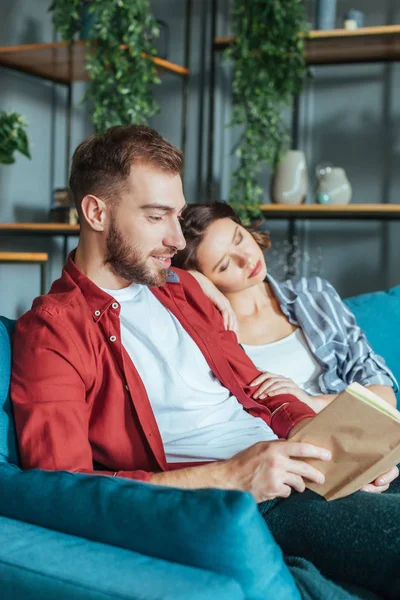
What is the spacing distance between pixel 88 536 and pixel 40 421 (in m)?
0.31

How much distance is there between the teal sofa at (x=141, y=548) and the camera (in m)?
0.91

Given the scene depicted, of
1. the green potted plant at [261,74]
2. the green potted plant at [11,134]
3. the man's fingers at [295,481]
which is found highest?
the green potted plant at [261,74]

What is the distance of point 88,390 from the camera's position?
4.75 feet

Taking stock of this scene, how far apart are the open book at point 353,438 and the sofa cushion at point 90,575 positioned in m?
0.31

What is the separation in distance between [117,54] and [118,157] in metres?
2.03

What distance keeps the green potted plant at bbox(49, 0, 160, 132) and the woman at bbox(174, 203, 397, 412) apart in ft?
5.22

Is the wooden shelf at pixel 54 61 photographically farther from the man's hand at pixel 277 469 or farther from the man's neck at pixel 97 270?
the man's hand at pixel 277 469

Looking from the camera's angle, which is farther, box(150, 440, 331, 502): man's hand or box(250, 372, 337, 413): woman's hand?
box(250, 372, 337, 413): woman's hand

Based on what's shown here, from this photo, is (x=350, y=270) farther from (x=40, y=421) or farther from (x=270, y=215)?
(x=40, y=421)

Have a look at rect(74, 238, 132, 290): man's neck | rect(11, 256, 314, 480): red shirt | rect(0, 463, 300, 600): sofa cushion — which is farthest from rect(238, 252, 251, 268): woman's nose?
rect(0, 463, 300, 600): sofa cushion

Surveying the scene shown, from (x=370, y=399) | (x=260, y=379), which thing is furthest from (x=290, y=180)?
(x=370, y=399)

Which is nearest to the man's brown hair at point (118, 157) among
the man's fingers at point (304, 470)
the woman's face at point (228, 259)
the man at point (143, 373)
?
the man at point (143, 373)

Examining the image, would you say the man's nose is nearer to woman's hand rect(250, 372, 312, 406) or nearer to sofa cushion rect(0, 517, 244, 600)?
woman's hand rect(250, 372, 312, 406)

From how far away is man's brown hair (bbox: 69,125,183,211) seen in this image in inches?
62.7
